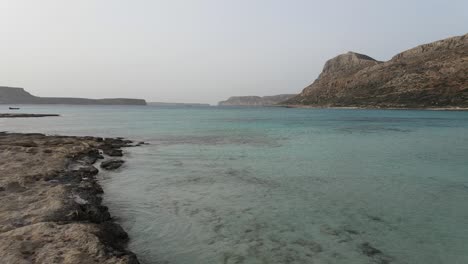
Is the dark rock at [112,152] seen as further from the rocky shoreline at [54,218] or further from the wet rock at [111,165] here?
the rocky shoreline at [54,218]

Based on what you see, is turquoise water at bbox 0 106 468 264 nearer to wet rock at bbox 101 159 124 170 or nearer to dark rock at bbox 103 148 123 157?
wet rock at bbox 101 159 124 170

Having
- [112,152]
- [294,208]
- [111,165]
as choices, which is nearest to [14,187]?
[111,165]

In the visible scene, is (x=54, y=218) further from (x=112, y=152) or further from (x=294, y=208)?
(x=112, y=152)

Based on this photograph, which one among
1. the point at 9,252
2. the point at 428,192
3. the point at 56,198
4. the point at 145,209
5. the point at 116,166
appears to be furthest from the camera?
the point at 116,166

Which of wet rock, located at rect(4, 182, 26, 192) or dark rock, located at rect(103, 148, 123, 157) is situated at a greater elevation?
wet rock, located at rect(4, 182, 26, 192)

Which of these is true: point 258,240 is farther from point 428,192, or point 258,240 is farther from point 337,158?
point 337,158

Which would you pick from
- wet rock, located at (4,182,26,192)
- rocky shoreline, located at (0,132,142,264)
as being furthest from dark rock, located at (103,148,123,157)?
wet rock, located at (4,182,26,192)

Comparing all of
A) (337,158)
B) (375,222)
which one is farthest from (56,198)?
(337,158)

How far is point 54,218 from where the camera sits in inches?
472

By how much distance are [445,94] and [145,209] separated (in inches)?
7146

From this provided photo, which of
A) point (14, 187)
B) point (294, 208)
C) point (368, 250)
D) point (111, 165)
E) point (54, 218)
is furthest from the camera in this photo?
point (111, 165)

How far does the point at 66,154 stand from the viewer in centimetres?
2681

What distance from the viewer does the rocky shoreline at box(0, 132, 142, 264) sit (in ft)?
29.4

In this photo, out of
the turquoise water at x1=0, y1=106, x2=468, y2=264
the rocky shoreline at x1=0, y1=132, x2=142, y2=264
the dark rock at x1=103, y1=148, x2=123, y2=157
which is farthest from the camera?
the dark rock at x1=103, y1=148, x2=123, y2=157
